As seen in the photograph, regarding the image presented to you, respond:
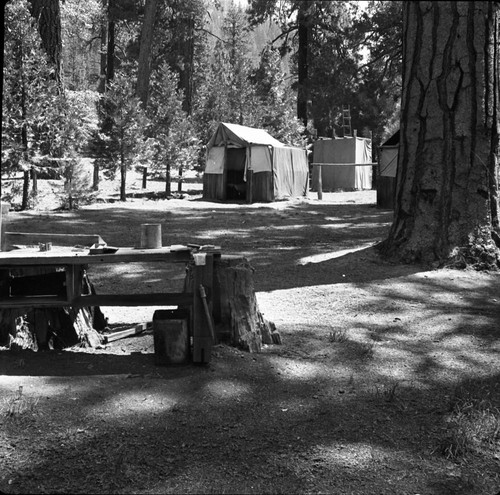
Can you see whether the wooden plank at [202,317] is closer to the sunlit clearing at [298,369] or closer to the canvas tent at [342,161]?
the sunlit clearing at [298,369]

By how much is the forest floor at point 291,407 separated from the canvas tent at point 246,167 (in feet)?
54.6

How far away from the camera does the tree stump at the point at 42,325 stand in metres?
4.62

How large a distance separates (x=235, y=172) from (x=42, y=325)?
784 inches

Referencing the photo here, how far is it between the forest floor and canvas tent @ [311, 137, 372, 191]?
996 inches

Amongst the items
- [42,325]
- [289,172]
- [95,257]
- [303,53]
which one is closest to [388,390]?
[95,257]

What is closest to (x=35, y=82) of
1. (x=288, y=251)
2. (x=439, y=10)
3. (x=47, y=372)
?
(x=288, y=251)

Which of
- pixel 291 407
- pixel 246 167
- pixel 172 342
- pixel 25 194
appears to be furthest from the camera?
pixel 246 167

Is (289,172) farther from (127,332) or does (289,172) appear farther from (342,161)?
(127,332)

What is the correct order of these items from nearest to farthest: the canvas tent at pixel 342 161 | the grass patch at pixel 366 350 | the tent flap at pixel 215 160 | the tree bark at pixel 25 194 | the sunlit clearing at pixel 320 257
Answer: the grass patch at pixel 366 350 < the sunlit clearing at pixel 320 257 < the tree bark at pixel 25 194 < the tent flap at pixel 215 160 < the canvas tent at pixel 342 161

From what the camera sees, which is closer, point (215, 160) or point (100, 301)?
point (100, 301)

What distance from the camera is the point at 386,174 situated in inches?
768

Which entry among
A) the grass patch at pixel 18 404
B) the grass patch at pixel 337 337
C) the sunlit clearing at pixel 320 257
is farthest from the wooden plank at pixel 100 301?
the sunlit clearing at pixel 320 257

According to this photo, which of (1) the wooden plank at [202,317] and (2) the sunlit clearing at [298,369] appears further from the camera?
(2) the sunlit clearing at [298,369]

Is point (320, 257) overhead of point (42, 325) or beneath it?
overhead
